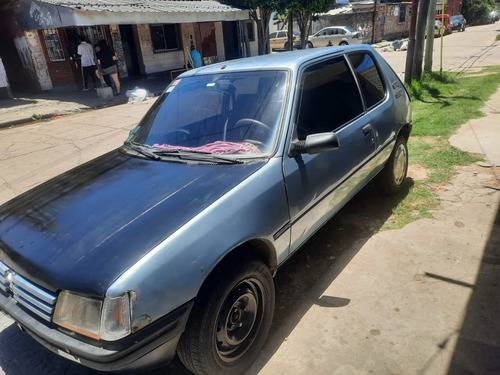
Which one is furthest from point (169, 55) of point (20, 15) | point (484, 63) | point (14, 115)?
point (484, 63)

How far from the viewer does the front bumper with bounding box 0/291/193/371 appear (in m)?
1.66

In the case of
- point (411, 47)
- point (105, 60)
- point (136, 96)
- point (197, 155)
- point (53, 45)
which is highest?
point (53, 45)

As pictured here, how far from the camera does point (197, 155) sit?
8.56 feet

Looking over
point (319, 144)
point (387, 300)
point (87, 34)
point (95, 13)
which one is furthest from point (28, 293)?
point (87, 34)

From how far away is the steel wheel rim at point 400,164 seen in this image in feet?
13.8

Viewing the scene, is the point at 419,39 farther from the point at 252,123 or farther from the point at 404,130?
the point at 252,123

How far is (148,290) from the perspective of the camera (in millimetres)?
1695

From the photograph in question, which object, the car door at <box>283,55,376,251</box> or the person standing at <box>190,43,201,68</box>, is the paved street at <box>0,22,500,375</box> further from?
the person standing at <box>190,43,201,68</box>

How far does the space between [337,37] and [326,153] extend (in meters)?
27.1

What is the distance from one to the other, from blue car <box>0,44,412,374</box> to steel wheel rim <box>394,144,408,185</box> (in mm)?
838

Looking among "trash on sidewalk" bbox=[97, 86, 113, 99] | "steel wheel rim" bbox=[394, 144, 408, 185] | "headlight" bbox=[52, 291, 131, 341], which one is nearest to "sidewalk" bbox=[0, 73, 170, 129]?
"trash on sidewalk" bbox=[97, 86, 113, 99]

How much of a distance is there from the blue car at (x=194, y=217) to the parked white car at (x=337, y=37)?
2561cm

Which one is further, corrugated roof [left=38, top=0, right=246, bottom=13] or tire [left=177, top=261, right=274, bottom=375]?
corrugated roof [left=38, top=0, right=246, bottom=13]

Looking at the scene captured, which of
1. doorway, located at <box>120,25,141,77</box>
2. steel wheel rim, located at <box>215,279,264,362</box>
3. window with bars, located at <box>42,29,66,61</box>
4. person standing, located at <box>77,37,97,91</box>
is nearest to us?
steel wheel rim, located at <box>215,279,264,362</box>
